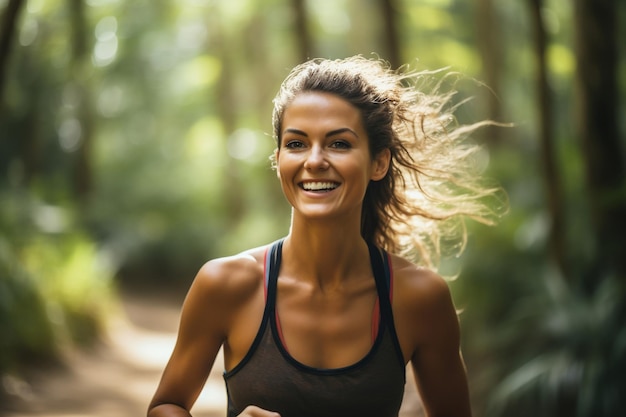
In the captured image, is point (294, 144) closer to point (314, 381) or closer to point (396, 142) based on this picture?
point (396, 142)

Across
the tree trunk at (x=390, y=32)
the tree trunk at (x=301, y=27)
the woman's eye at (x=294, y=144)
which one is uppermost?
the tree trunk at (x=301, y=27)

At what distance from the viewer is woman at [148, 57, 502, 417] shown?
7.95 ft

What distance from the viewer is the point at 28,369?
8.55m

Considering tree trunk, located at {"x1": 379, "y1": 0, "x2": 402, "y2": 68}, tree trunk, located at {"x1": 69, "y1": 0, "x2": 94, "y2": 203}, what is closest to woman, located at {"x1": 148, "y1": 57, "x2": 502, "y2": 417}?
tree trunk, located at {"x1": 379, "y1": 0, "x2": 402, "y2": 68}

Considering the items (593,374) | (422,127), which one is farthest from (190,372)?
(593,374)

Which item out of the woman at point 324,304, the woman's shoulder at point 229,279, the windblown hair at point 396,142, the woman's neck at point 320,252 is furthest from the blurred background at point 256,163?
the woman's shoulder at point 229,279

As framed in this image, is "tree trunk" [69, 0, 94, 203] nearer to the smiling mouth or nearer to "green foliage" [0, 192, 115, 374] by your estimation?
"green foliage" [0, 192, 115, 374]

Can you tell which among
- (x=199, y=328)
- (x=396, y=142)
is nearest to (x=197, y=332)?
(x=199, y=328)

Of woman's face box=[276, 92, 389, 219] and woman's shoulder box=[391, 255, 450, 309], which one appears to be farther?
woman's shoulder box=[391, 255, 450, 309]

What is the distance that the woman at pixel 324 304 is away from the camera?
7.95 feet

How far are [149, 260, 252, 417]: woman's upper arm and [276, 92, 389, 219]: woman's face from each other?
1.27ft

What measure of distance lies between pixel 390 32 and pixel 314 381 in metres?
8.19

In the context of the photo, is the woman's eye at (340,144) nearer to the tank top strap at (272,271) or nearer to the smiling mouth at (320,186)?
the smiling mouth at (320,186)

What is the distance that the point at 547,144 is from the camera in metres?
6.76
